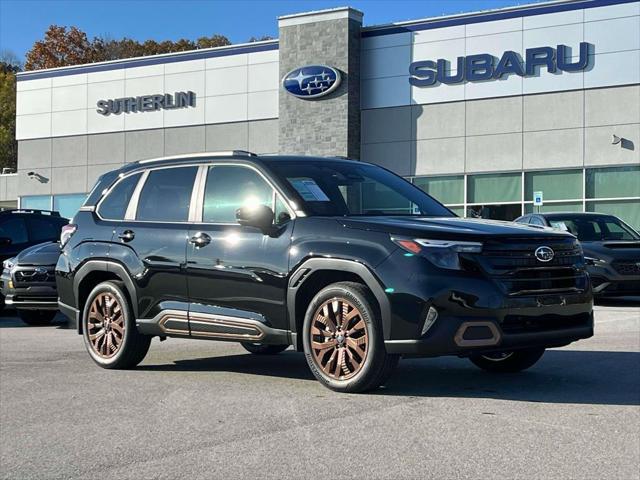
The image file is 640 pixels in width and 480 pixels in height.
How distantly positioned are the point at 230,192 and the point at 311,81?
23.1 metres

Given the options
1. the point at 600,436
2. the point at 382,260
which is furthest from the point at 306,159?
the point at 600,436

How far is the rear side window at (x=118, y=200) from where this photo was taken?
8.08m

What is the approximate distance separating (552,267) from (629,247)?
967 centimetres

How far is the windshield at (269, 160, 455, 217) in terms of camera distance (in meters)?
6.80

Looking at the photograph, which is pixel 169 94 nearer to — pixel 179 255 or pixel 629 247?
pixel 629 247

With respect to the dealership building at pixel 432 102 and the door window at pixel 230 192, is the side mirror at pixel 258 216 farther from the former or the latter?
the dealership building at pixel 432 102

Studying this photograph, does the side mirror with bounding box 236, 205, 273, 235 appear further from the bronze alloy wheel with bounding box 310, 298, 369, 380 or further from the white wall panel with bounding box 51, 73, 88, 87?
the white wall panel with bounding box 51, 73, 88, 87

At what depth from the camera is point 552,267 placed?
6.18 meters

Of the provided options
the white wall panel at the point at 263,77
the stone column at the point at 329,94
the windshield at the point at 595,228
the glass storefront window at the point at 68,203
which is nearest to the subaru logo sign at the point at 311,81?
the stone column at the point at 329,94

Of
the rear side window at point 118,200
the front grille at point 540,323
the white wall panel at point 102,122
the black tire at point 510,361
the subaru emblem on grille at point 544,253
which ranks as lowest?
the black tire at point 510,361

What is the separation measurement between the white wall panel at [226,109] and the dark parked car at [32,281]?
19679mm

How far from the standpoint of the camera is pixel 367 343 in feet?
19.9

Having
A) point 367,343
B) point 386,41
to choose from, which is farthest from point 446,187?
point 367,343

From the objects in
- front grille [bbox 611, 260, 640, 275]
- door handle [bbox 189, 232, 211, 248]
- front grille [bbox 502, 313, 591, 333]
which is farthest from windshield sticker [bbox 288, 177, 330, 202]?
front grille [bbox 611, 260, 640, 275]
